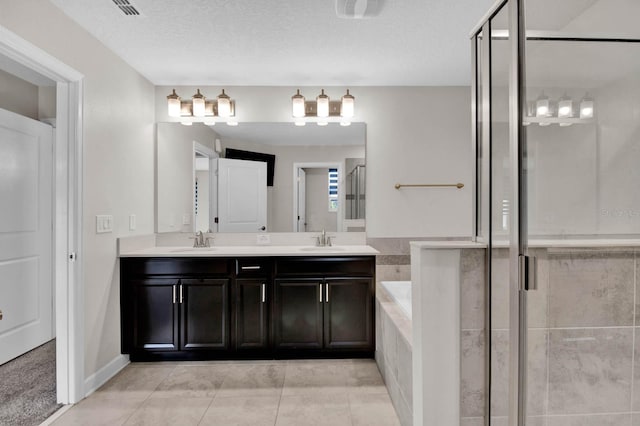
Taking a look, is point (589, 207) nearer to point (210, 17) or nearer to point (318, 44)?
point (318, 44)

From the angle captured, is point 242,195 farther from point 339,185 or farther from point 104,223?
point 104,223

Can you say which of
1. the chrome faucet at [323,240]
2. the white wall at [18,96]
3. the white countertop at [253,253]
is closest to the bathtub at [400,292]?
the white countertop at [253,253]

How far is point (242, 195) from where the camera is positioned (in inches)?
132

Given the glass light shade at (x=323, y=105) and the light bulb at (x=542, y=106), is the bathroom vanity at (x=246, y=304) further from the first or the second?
the light bulb at (x=542, y=106)

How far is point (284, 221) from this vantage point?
3.35 meters

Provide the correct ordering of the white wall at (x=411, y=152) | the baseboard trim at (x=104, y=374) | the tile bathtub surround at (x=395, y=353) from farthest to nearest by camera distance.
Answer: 1. the white wall at (x=411, y=152)
2. the baseboard trim at (x=104, y=374)
3. the tile bathtub surround at (x=395, y=353)

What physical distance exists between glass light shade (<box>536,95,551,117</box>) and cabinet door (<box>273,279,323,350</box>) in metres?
2.04

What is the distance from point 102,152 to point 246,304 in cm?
152

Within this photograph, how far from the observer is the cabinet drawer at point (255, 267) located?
111 inches

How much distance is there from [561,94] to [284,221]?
2.55 metres

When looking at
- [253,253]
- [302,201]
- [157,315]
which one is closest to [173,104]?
[302,201]

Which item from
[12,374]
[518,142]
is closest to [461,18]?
[518,142]

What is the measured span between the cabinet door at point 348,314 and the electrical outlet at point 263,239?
790mm

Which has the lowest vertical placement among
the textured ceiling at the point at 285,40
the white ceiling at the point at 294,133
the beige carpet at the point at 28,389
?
the beige carpet at the point at 28,389
